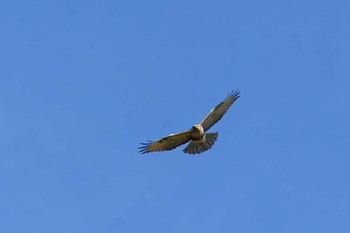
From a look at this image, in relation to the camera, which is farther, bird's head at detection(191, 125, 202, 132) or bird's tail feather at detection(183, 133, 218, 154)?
bird's tail feather at detection(183, 133, 218, 154)

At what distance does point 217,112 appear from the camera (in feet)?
79.3

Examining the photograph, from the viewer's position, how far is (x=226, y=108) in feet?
79.8

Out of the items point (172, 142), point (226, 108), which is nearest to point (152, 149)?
point (172, 142)

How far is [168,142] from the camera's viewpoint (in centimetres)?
2375

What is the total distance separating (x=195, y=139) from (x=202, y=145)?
30 centimetres

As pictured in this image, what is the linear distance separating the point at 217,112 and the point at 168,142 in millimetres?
1841

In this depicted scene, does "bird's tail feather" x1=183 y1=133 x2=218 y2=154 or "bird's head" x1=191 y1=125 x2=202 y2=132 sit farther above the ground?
"bird's head" x1=191 y1=125 x2=202 y2=132

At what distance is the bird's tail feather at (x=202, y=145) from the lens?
23609mm

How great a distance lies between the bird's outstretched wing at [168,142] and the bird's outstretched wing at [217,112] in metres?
0.68

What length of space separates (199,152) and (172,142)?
90cm

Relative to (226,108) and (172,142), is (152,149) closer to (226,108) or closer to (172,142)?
(172,142)

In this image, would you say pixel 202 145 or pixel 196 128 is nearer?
pixel 196 128

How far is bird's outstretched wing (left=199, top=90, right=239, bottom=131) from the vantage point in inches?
944

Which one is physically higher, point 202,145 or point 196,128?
point 196,128
